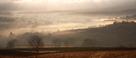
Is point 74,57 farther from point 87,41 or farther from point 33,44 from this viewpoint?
point 87,41

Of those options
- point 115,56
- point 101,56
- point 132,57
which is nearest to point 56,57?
point 101,56

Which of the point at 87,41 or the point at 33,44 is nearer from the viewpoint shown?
the point at 33,44

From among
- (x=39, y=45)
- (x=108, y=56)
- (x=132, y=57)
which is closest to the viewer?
(x=132, y=57)

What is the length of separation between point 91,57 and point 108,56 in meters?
4.86

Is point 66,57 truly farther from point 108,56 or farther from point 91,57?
point 108,56

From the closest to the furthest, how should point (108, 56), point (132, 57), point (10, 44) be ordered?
point (132, 57) → point (108, 56) → point (10, 44)

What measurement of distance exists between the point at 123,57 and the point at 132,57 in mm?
2263

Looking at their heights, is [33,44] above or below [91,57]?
below

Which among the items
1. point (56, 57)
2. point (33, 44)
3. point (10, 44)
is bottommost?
point (10, 44)

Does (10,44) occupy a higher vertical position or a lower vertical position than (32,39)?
lower

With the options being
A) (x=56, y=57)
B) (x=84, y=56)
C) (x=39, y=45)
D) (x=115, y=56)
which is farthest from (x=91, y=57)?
(x=39, y=45)

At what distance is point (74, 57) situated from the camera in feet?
143

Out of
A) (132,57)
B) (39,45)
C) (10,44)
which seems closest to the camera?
(132,57)

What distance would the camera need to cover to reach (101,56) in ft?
142
